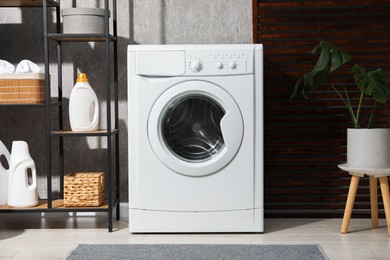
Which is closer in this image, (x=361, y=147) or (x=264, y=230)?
(x=361, y=147)

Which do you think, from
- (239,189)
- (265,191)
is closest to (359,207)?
(265,191)

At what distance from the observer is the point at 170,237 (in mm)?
2863

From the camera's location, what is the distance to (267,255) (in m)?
2.53

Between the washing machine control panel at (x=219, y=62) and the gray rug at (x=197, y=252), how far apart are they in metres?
0.81

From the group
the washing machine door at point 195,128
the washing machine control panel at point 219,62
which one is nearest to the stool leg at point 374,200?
the washing machine door at point 195,128

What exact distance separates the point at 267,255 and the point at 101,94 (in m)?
1.41

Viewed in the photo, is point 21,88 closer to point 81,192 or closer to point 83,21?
point 83,21

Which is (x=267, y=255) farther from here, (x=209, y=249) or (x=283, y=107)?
(x=283, y=107)

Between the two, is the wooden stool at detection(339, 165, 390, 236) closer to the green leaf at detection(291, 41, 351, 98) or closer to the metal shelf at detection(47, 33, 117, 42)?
the green leaf at detection(291, 41, 351, 98)

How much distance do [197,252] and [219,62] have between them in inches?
35.1

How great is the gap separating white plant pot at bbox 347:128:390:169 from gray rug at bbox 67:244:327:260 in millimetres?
474

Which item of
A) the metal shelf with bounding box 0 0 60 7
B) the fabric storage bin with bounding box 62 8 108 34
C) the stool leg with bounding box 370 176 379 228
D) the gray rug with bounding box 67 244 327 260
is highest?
the metal shelf with bounding box 0 0 60 7

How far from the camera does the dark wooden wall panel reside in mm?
3293

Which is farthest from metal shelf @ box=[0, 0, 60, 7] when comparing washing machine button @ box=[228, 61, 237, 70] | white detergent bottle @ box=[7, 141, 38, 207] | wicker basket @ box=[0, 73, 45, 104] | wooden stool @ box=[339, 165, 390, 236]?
wooden stool @ box=[339, 165, 390, 236]
